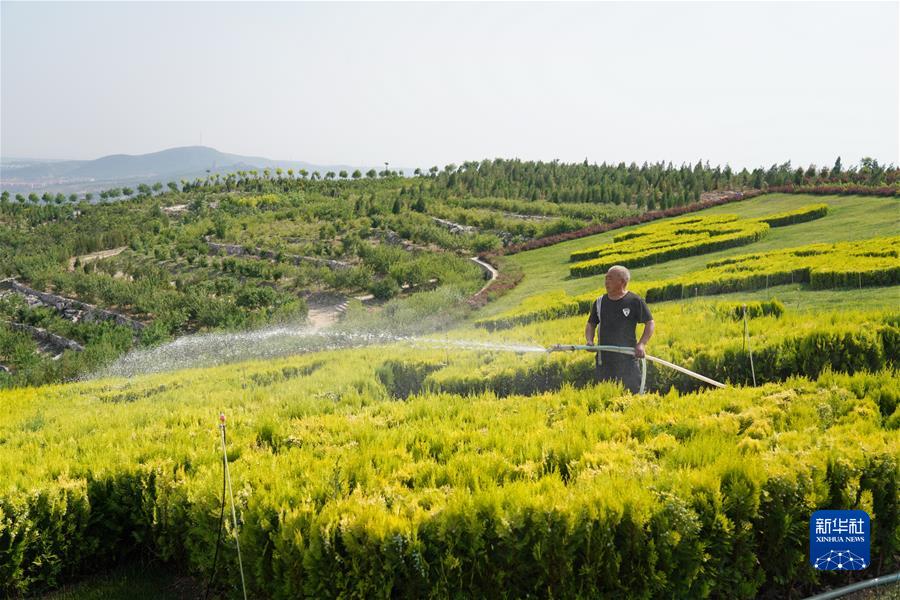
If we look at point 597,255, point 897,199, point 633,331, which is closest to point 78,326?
point 597,255

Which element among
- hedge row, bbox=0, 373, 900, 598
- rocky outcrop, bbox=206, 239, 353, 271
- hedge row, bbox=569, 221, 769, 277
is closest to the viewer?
hedge row, bbox=0, 373, 900, 598

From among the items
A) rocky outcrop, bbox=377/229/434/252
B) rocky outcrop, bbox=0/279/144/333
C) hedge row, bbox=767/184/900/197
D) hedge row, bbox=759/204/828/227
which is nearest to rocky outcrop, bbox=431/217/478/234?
rocky outcrop, bbox=377/229/434/252

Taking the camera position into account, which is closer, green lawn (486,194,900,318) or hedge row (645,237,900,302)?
hedge row (645,237,900,302)

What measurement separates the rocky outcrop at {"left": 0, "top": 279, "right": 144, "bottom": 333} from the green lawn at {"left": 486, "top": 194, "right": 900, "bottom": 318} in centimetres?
1787

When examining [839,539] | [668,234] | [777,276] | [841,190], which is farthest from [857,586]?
[841,190]

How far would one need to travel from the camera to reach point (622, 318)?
7.59 meters

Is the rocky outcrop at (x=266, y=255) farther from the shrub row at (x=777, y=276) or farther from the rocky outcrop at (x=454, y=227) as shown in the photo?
the shrub row at (x=777, y=276)

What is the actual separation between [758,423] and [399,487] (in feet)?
11.2

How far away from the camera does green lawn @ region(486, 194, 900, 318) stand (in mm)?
20594

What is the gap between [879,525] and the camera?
479 centimetres

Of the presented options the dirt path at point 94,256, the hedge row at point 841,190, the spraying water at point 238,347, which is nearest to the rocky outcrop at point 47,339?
the spraying water at point 238,347

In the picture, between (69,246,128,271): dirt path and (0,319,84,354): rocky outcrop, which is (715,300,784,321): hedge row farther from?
(69,246,128,271): dirt path

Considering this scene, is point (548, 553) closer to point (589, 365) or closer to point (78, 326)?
point (589, 365)

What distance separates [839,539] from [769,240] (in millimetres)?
20465
